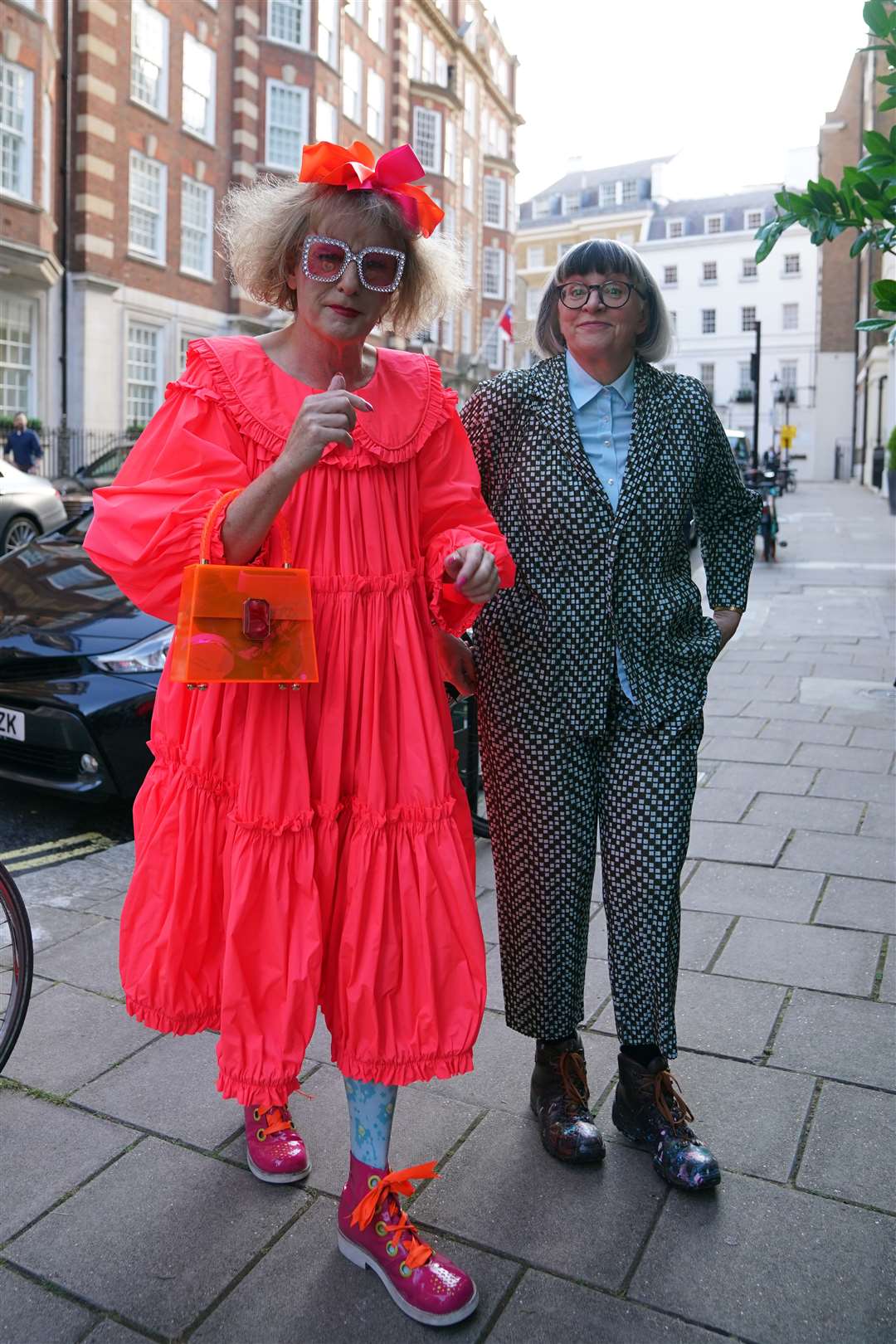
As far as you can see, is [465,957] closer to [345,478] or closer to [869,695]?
[345,478]

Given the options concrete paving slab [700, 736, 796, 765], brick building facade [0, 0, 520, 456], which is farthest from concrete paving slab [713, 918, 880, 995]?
brick building facade [0, 0, 520, 456]

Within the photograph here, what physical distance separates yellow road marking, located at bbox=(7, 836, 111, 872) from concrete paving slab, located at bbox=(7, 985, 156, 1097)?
127 cm

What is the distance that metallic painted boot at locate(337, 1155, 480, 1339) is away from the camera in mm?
2051

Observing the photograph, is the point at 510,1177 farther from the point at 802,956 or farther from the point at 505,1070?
the point at 802,956

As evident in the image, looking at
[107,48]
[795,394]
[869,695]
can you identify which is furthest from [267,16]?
[795,394]

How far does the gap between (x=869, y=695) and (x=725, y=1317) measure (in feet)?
20.2

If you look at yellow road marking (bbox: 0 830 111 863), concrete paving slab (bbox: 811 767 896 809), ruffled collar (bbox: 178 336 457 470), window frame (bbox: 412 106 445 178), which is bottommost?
yellow road marking (bbox: 0 830 111 863)

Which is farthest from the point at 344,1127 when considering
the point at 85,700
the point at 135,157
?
the point at 135,157

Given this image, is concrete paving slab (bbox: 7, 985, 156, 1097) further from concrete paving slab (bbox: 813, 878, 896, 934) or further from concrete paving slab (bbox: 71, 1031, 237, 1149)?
concrete paving slab (bbox: 813, 878, 896, 934)

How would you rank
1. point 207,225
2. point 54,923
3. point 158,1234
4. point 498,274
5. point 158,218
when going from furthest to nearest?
point 498,274 < point 207,225 < point 158,218 < point 54,923 < point 158,1234

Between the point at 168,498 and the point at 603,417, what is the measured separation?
103 cm

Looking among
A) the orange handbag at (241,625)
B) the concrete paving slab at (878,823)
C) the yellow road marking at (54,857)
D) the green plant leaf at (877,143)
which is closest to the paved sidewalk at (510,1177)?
the yellow road marking at (54,857)

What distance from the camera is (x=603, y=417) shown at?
8.57ft

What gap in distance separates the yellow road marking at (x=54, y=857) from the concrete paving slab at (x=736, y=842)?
94.7 inches
